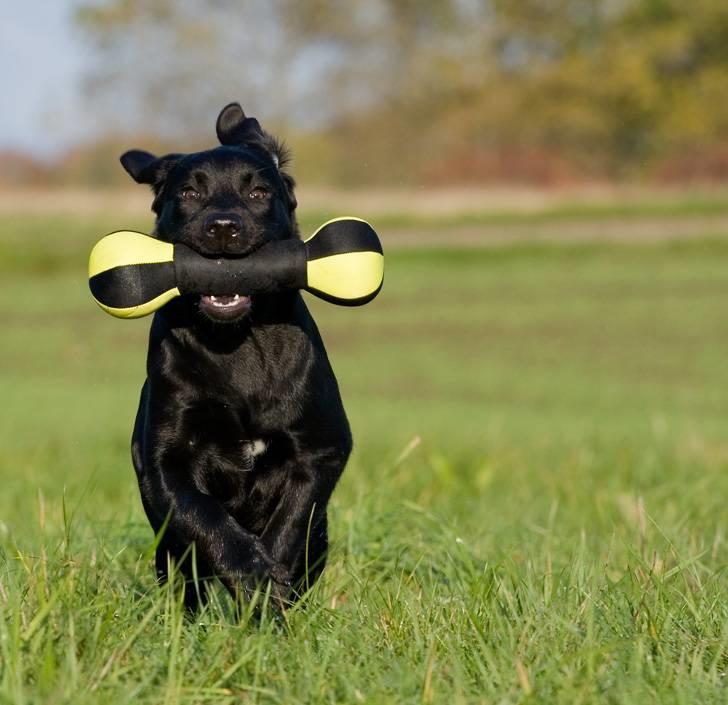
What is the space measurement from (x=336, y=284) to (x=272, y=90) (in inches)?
1608

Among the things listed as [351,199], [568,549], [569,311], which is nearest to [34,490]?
[568,549]

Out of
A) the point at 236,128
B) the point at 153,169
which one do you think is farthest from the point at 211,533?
the point at 236,128

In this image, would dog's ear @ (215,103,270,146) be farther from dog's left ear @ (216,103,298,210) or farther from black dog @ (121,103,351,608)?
black dog @ (121,103,351,608)

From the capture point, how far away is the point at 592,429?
11.5 m

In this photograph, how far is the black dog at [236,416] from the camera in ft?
12.8

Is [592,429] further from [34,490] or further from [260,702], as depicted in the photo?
[260,702]

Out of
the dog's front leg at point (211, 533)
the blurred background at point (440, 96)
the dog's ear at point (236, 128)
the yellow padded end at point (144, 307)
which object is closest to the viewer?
the dog's front leg at point (211, 533)

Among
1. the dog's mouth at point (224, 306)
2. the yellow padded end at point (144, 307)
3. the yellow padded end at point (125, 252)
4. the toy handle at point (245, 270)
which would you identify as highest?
the yellow padded end at point (125, 252)

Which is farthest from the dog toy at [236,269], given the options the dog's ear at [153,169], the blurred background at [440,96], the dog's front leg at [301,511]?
the blurred background at [440,96]

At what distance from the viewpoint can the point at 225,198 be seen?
13.9ft

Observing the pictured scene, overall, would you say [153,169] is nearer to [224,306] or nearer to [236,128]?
[236,128]

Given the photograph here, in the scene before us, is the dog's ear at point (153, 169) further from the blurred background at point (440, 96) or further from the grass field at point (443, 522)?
the blurred background at point (440, 96)

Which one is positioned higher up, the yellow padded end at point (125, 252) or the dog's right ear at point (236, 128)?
the dog's right ear at point (236, 128)

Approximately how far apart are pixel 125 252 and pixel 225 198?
0.52 m
